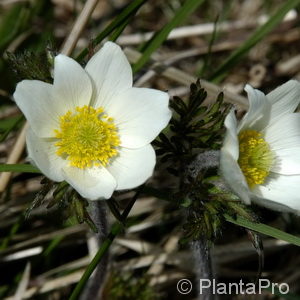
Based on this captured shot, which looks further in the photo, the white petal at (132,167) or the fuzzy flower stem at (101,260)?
the fuzzy flower stem at (101,260)

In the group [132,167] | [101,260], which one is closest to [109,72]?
[132,167]

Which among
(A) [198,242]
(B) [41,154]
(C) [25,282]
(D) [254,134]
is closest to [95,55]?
(B) [41,154]

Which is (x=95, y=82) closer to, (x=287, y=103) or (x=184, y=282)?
(x=287, y=103)

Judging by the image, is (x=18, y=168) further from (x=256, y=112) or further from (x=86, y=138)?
(x=256, y=112)

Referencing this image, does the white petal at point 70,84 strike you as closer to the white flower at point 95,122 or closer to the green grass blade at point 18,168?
the white flower at point 95,122

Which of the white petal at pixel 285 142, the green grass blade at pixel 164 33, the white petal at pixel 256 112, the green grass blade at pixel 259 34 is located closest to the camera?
the white petal at pixel 256 112

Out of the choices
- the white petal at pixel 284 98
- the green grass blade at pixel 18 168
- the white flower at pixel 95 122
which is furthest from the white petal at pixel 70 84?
the white petal at pixel 284 98

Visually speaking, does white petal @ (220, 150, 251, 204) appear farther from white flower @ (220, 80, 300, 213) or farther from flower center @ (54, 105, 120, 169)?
flower center @ (54, 105, 120, 169)
